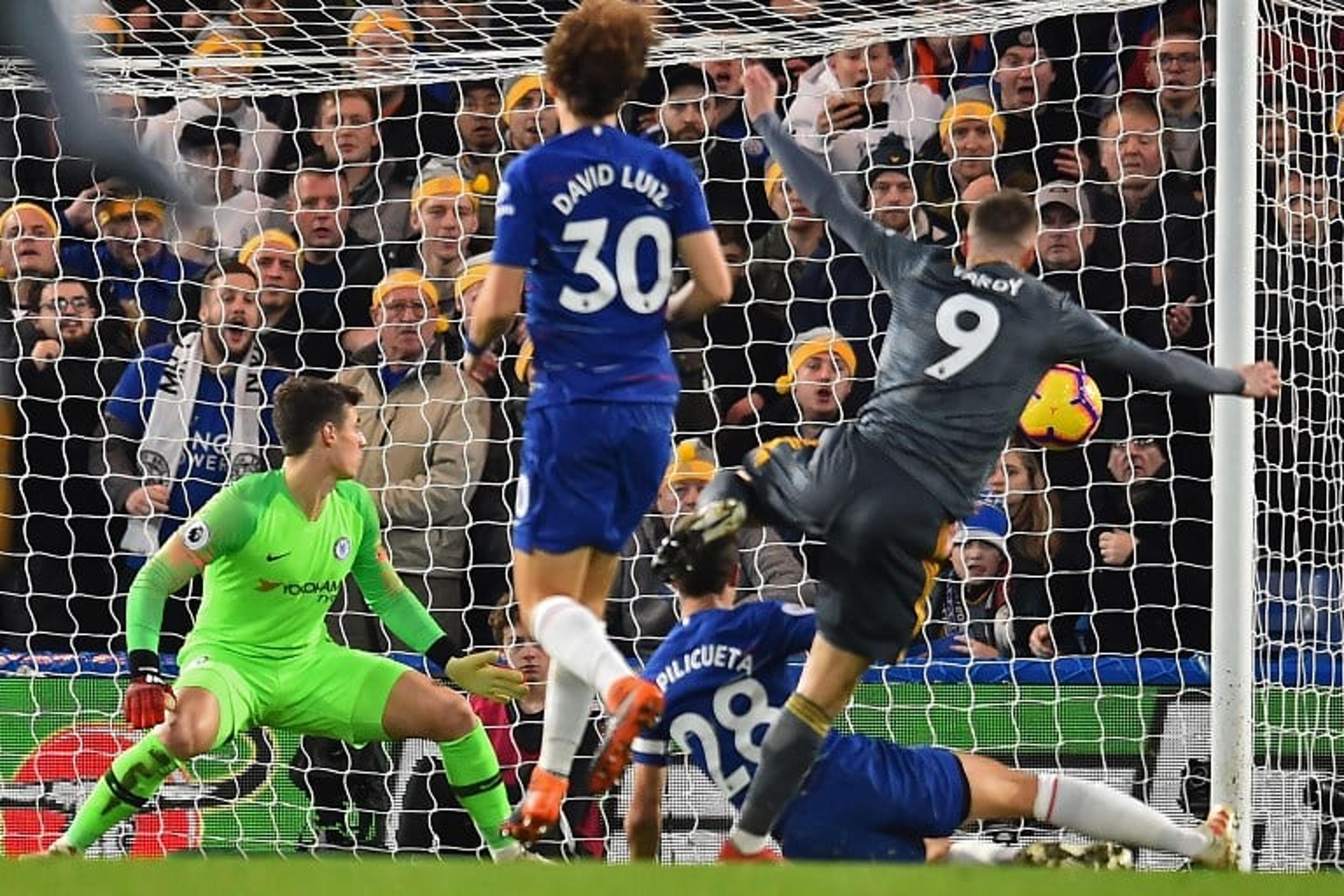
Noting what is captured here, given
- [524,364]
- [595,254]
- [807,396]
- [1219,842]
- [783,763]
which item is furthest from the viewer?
[524,364]

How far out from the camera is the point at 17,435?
866 centimetres

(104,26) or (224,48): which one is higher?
(104,26)

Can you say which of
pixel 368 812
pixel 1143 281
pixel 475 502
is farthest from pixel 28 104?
pixel 1143 281

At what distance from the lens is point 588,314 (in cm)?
525

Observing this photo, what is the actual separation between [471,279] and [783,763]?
3.33 m

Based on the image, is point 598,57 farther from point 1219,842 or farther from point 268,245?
point 268,245

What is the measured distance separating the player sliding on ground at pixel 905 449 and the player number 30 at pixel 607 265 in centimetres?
65

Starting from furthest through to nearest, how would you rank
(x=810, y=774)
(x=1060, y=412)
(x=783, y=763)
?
(x=1060, y=412)
(x=810, y=774)
(x=783, y=763)

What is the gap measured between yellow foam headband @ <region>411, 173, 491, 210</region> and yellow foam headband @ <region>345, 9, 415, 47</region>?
0.58m

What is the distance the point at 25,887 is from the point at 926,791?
3158 mm

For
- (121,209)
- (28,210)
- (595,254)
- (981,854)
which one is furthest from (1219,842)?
(28,210)

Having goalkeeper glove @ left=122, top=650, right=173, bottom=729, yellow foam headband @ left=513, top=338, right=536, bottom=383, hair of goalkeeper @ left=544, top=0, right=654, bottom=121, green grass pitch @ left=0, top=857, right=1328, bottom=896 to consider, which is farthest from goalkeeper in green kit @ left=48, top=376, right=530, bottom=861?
green grass pitch @ left=0, top=857, right=1328, bottom=896

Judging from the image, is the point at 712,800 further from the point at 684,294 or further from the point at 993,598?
the point at 684,294

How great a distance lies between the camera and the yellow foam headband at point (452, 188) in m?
8.73
